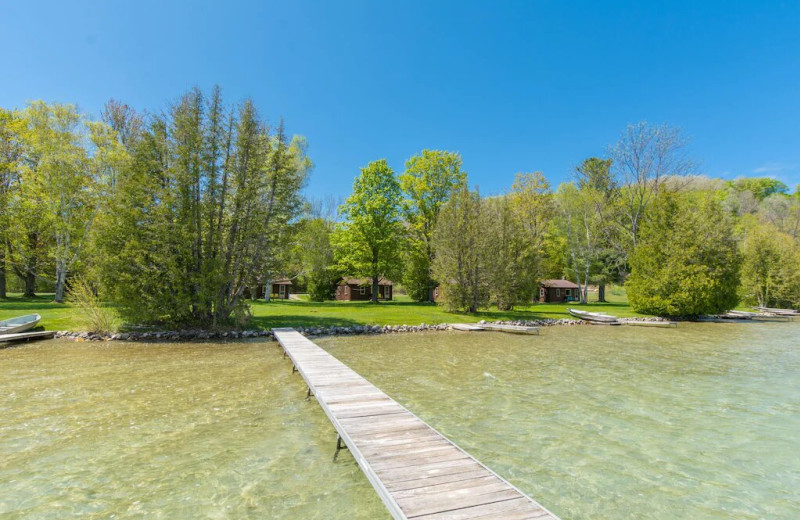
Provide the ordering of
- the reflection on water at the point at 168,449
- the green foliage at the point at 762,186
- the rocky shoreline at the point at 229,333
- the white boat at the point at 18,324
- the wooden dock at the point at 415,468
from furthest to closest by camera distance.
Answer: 1. the green foliage at the point at 762,186
2. the rocky shoreline at the point at 229,333
3. the white boat at the point at 18,324
4. the reflection on water at the point at 168,449
5. the wooden dock at the point at 415,468

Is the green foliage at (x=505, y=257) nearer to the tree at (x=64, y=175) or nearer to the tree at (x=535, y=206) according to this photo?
the tree at (x=535, y=206)

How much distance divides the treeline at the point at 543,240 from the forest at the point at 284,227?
0.15m

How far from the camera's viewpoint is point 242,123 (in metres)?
18.3

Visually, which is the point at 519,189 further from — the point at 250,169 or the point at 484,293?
the point at 250,169

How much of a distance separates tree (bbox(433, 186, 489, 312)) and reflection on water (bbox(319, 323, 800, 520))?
1118 centimetres

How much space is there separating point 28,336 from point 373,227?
25346 mm

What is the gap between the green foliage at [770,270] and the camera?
37.7m

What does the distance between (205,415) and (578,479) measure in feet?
21.9

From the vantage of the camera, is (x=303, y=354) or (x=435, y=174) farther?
(x=435, y=174)

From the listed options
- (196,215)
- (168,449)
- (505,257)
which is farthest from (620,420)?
(505,257)

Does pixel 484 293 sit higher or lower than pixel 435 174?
lower

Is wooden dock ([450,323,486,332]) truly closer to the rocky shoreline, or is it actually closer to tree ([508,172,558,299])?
the rocky shoreline

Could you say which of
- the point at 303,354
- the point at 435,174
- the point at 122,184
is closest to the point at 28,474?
the point at 303,354

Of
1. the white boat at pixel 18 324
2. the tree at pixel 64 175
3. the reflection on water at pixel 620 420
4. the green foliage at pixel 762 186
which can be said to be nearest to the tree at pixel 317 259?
the tree at pixel 64 175
